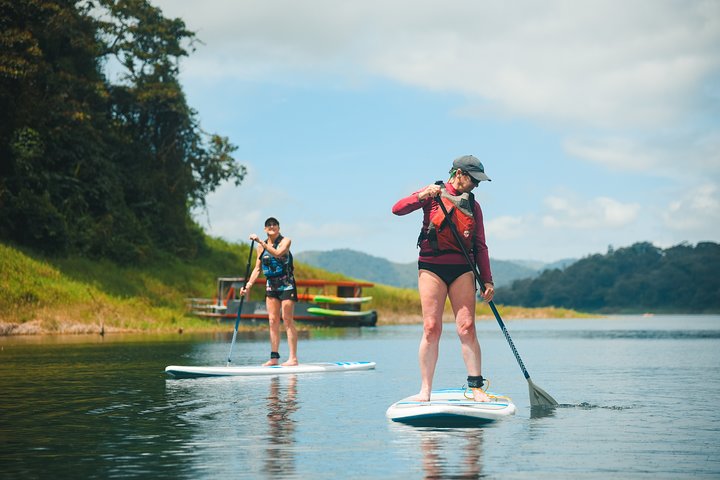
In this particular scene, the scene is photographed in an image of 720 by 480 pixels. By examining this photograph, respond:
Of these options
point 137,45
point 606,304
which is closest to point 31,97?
point 137,45

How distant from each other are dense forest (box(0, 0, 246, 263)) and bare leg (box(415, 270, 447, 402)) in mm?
39485

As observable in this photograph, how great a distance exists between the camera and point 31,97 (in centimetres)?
4925

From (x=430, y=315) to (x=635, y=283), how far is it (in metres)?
165

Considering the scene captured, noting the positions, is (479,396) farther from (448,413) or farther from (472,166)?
(472,166)

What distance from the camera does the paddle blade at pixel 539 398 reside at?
39.4 ft

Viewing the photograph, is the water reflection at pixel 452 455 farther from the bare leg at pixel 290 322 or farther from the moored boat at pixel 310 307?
the moored boat at pixel 310 307

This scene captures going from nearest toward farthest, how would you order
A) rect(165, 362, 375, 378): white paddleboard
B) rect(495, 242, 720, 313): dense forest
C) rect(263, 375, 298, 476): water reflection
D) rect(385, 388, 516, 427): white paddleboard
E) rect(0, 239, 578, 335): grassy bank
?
rect(263, 375, 298, 476): water reflection
rect(385, 388, 516, 427): white paddleboard
rect(165, 362, 375, 378): white paddleboard
rect(0, 239, 578, 335): grassy bank
rect(495, 242, 720, 313): dense forest

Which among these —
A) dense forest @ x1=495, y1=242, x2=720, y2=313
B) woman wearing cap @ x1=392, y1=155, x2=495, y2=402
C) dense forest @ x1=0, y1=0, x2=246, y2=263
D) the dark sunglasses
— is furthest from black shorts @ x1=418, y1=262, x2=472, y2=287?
dense forest @ x1=495, y1=242, x2=720, y2=313

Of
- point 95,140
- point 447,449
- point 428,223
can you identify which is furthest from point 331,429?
point 95,140

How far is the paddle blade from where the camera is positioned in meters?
12.0

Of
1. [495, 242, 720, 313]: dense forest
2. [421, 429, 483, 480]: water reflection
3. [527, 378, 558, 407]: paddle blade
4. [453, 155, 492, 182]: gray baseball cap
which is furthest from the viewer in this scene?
[495, 242, 720, 313]: dense forest

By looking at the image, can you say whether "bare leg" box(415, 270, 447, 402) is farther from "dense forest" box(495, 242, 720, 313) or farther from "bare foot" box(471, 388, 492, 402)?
"dense forest" box(495, 242, 720, 313)

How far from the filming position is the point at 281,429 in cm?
1020

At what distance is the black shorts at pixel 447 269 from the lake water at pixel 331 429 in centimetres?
167
